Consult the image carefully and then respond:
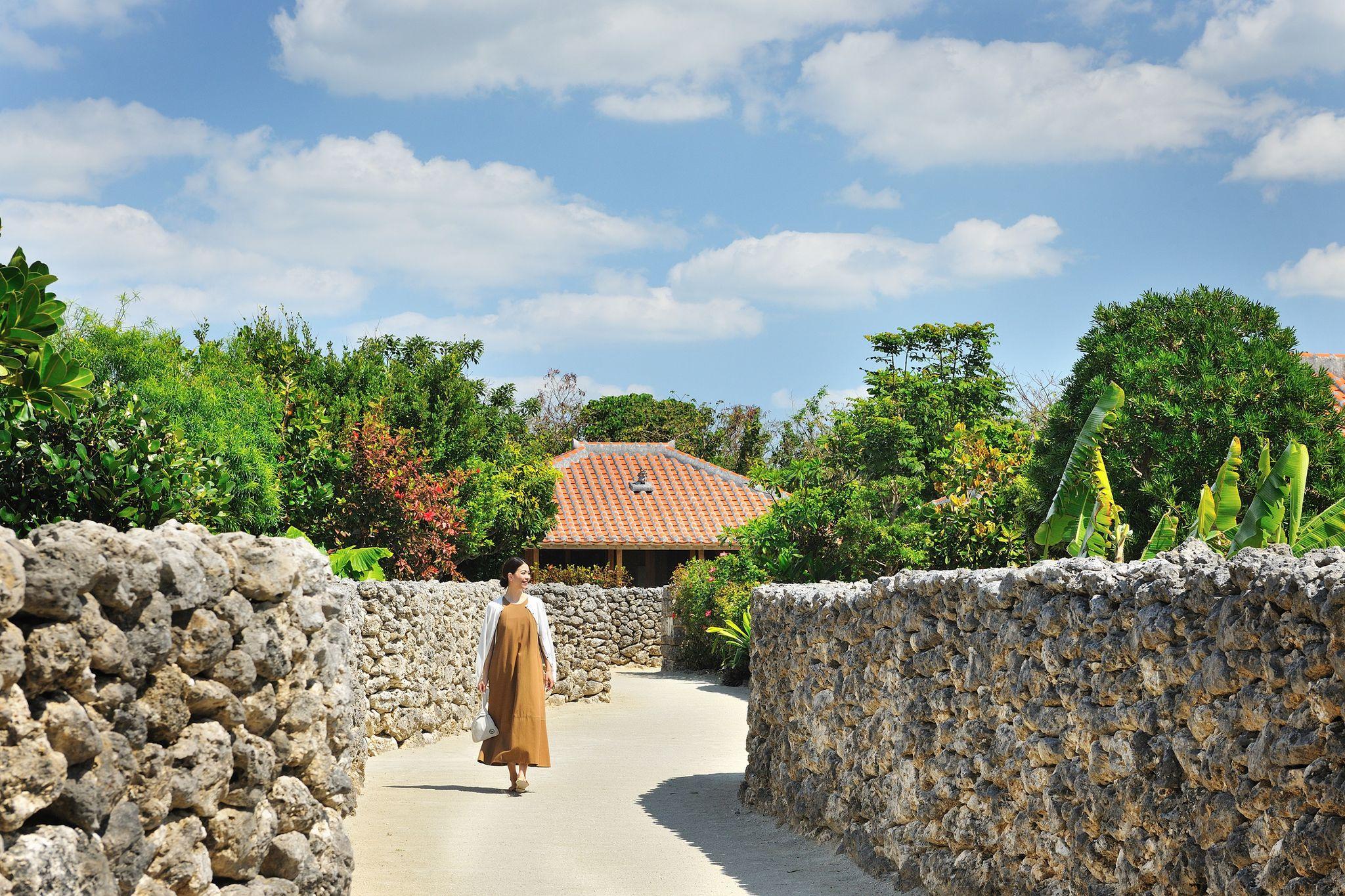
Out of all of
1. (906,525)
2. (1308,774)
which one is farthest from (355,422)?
(1308,774)

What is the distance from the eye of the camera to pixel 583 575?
99.8 feet

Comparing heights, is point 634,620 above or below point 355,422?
below

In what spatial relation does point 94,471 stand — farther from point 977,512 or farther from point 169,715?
point 977,512

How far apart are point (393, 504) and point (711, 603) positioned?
27.8 feet

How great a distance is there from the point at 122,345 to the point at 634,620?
17056 millimetres

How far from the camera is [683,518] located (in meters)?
33.7

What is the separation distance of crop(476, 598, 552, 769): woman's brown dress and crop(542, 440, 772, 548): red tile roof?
693 inches

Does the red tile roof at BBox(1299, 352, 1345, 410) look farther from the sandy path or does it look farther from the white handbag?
the white handbag

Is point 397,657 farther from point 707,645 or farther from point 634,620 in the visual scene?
point 634,620

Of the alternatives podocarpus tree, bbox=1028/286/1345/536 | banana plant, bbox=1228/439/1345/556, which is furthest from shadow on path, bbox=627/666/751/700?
banana plant, bbox=1228/439/1345/556

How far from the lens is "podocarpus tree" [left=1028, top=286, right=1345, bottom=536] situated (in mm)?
10578

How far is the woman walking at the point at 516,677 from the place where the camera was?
11.6 metres

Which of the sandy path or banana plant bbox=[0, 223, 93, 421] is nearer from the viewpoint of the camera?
banana plant bbox=[0, 223, 93, 421]

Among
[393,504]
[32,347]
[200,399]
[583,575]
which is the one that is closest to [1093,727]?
[32,347]
